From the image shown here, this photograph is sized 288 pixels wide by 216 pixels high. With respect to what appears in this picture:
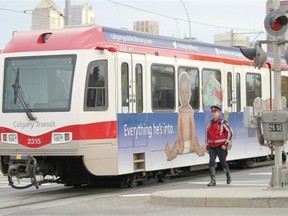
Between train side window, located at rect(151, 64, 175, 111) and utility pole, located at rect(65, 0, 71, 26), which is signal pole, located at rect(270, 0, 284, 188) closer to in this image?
train side window, located at rect(151, 64, 175, 111)

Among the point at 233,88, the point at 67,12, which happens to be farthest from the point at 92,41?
the point at 67,12

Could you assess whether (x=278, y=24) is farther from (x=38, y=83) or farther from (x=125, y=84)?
(x=38, y=83)

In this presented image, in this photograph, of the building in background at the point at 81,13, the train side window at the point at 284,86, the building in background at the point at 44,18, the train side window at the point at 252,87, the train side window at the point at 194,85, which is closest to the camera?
the train side window at the point at 194,85

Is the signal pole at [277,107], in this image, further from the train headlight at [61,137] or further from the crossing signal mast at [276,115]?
the train headlight at [61,137]

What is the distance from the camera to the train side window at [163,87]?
15.7 meters

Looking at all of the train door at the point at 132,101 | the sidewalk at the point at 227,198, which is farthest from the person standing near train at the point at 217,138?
the sidewalk at the point at 227,198

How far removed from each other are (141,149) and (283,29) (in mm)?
4454

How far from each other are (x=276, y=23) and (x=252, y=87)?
26.0 feet

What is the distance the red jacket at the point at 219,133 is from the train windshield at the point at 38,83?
3.32m

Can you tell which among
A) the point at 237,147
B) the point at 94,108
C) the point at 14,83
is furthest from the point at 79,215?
the point at 237,147

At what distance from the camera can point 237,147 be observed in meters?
19.4

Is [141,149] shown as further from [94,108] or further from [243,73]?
[243,73]

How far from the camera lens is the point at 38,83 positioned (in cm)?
1422

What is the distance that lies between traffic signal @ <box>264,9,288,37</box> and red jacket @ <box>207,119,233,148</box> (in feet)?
10.2
